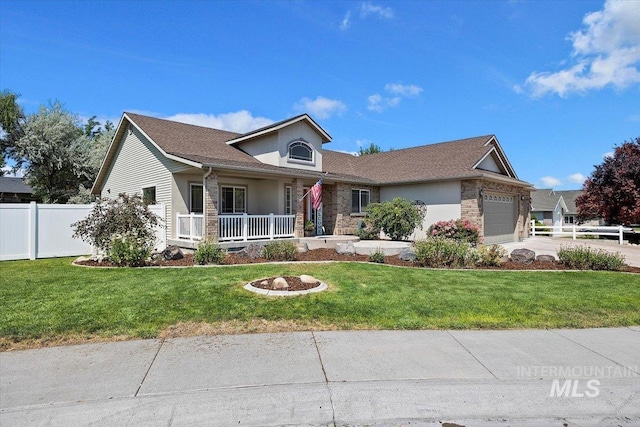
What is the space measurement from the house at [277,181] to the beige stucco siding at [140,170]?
0.05 metres

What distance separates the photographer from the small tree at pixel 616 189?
77.2 feet

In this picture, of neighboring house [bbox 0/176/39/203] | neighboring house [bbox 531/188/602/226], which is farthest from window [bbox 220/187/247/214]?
neighboring house [bbox 531/188/602/226]

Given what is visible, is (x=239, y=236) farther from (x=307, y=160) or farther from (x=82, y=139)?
(x=82, y=139)

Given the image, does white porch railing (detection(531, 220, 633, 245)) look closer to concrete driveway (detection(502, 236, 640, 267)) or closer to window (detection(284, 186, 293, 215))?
concrete driveway (detection(502, 236, 640, 267))

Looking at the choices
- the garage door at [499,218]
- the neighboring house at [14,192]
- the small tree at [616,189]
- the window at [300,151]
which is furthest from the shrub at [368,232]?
the neighboring house at [14,192]

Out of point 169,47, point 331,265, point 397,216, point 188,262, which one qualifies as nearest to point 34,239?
point 188,262

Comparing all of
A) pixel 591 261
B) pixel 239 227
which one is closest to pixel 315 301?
pixel 239 227

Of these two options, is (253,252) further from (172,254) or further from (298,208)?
(298,208)

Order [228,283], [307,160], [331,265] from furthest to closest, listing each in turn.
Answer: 1. [307,160]
2. [331,265]
3. [228,283]

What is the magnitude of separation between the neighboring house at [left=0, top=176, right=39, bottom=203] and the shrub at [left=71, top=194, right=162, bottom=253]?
1259 inches

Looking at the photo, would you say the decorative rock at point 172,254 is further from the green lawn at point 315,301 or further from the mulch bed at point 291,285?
the mulch bed at point 291,285

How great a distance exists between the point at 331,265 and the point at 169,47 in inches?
→ 418

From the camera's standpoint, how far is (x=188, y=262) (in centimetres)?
1120

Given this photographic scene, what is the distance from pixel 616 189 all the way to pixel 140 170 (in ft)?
98.4
